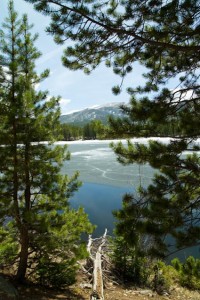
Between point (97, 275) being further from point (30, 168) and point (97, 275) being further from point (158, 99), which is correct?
point (158, 99)

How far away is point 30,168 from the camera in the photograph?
7.25 metres

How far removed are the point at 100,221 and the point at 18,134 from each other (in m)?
11.0

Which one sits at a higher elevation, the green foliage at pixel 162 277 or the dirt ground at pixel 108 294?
the dirt ground at pixel 108 294

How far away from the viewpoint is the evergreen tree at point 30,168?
6.94m

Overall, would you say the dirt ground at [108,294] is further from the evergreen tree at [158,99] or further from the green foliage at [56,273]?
the evergreen tree at [158,99]

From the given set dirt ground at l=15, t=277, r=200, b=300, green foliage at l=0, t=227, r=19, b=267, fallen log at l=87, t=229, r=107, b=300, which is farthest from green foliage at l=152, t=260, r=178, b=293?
green foliage at l=0, t=227, r=19, b=267

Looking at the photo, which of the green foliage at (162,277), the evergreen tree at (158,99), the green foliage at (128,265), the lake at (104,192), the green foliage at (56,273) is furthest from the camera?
the lake at (104,192)

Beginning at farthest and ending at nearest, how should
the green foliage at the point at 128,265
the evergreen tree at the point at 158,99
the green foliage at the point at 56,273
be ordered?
the green foliage at the point at 128,265 → the green foliage at the point at 56,273 → the evergreen tree at the point at 158,99

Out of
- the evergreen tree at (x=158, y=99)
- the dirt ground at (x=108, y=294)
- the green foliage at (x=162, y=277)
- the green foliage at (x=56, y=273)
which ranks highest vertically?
the evergreen tree at (x=158, y=99)

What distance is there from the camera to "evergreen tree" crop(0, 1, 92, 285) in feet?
22.8

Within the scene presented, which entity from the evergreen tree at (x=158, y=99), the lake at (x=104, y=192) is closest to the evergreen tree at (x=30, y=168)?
the evergreen tree at (x=158, y=99)

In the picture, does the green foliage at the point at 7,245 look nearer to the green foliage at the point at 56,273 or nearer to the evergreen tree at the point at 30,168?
the evergreen tree at the point at 30,168

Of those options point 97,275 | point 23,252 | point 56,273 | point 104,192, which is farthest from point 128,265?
point 104,192

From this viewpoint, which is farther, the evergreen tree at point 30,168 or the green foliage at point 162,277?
the green foliage at point 162,277
